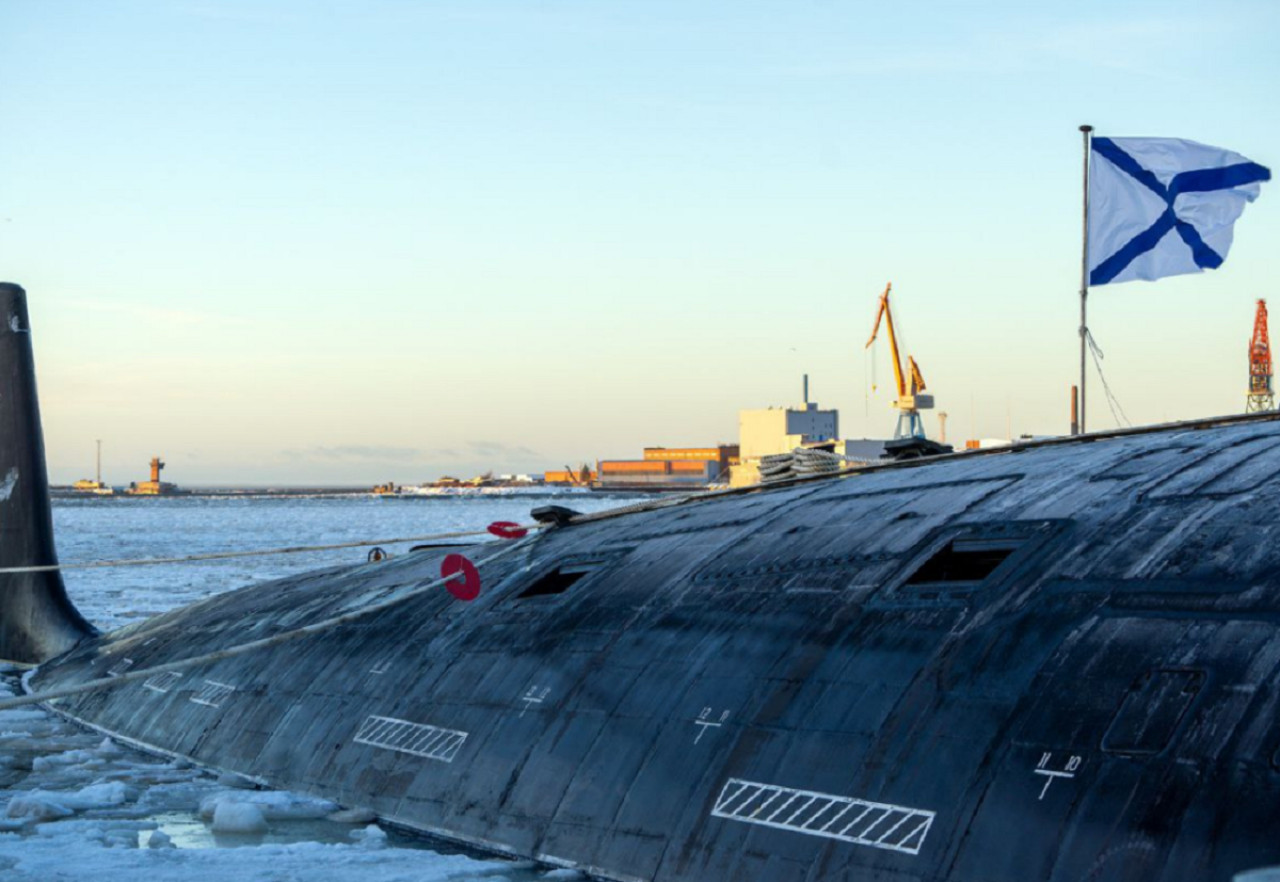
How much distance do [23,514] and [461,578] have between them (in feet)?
43.1

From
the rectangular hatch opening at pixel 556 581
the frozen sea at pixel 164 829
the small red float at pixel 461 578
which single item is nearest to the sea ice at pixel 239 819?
the frozen sea at pixel 164 829

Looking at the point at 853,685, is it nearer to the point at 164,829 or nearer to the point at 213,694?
the point at 164,829

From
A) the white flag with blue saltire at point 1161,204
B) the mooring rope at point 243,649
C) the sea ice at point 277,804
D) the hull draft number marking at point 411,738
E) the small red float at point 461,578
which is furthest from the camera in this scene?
the white flag with blue saltire at point 1161,204

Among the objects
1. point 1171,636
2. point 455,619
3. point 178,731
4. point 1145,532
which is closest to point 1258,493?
point 1145,532

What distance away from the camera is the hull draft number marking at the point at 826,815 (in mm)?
8766

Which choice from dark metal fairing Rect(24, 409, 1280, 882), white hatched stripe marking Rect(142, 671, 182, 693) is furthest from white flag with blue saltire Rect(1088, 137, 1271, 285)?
white hatched stripe marking Rect(142, 671, 182, 693)

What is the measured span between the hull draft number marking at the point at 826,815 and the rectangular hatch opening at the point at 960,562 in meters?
2.11

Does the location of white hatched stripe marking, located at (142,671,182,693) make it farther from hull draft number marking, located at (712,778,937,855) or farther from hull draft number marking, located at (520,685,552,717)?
hull draft number marking, located at (712,778,937,855)

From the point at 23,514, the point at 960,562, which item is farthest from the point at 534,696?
the point at 23,514

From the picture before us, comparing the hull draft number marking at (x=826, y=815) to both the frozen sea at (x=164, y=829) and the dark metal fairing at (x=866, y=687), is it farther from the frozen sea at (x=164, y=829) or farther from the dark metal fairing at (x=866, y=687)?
the frozen sea at (x=164, y=829)

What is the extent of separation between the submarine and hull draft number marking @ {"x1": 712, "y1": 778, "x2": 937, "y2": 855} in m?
0.02

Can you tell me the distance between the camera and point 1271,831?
7023mm

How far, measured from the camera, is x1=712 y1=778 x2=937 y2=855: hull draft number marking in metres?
8.77

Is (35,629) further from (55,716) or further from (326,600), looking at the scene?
(326,600)
